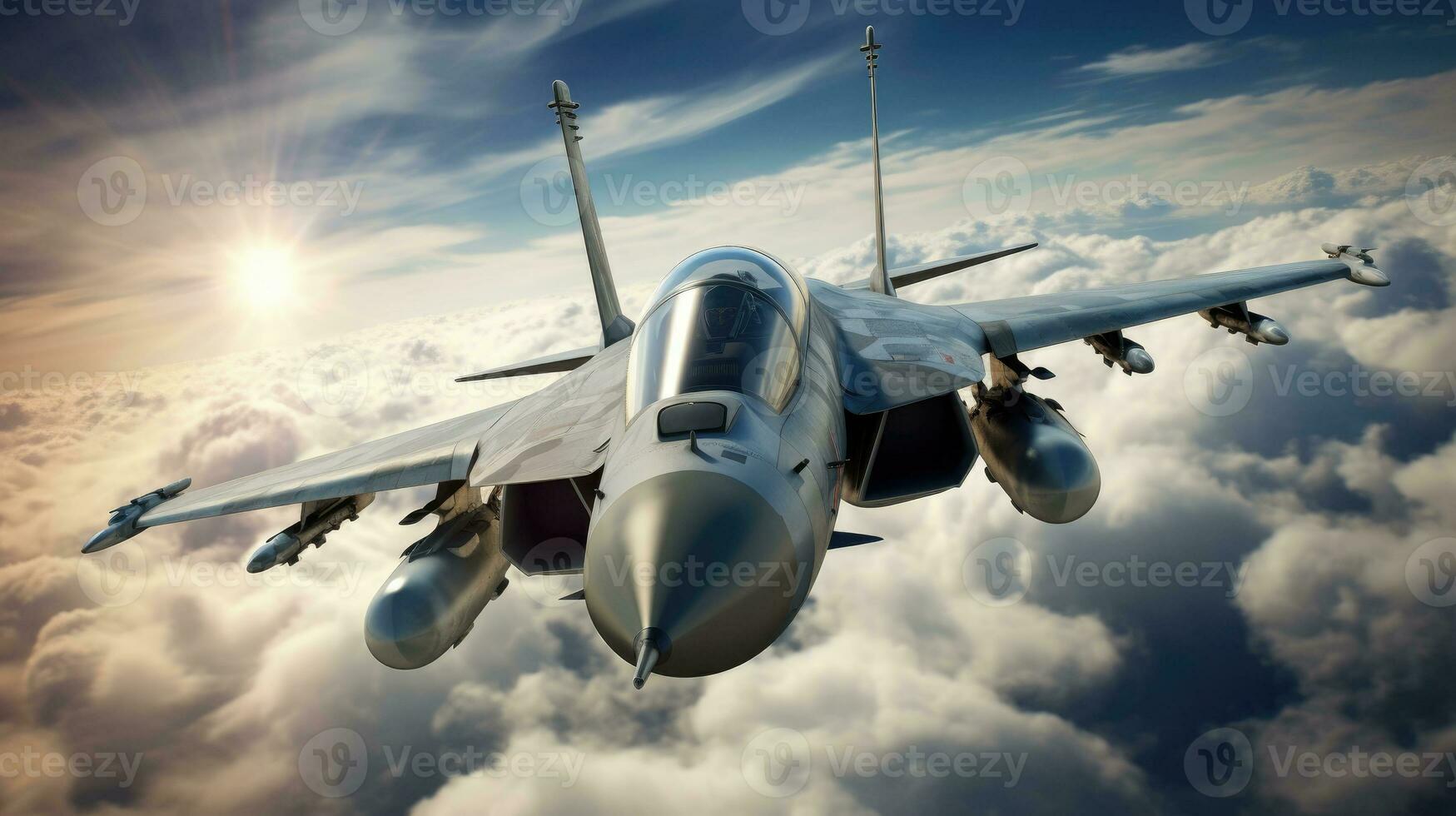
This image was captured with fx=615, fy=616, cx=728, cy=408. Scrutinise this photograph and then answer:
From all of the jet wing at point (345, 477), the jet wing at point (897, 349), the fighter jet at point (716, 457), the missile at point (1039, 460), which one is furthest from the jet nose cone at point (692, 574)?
the missile at point (1039, 460)

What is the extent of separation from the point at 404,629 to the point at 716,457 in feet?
14.3

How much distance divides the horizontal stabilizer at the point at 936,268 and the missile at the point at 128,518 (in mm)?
11355

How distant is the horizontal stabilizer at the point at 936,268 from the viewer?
40.9 feet

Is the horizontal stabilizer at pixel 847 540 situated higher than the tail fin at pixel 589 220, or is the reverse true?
the tail fin at pixel 589 220

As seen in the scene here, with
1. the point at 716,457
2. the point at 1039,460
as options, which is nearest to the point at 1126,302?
the point at 1039,460

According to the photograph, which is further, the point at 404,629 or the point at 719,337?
the point at 404,629

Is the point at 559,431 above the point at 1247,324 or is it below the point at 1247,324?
above

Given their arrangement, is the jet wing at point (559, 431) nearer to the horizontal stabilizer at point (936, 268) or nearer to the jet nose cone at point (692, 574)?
the jet nose cone at point (692, 574)

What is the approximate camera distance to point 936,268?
12891mm

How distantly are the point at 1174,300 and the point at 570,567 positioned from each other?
1052cm

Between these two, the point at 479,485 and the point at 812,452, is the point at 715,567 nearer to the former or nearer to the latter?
the point at 812,452

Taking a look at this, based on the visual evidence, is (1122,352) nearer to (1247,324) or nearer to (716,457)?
(1247,324)

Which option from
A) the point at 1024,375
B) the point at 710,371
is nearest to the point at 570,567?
the point at 710,371

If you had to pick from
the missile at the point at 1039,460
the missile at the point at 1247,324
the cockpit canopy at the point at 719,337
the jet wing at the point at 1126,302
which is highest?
the cockpit canopy at the point at 719,337
